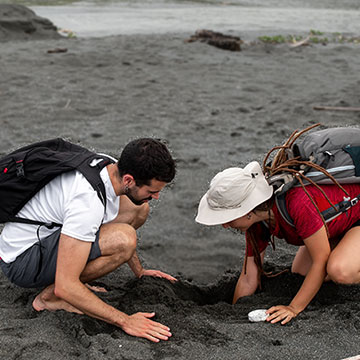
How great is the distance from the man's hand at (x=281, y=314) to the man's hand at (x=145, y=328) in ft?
1.54

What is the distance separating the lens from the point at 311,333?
2.22 metres

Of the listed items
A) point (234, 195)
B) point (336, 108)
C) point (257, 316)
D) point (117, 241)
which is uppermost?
point (234, 195)

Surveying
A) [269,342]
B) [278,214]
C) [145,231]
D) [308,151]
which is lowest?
[145,231]

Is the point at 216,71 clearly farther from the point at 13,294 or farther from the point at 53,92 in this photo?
the point at 13,294

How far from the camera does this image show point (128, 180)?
2.24 metres

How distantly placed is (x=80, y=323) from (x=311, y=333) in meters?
0.99

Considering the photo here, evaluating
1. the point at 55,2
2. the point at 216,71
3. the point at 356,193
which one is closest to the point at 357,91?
the point at 216,71

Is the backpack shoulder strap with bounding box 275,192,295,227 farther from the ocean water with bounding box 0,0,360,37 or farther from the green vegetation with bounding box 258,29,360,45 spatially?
the ocean water with bounding box 0,0,360,37

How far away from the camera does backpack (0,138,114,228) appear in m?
2.21

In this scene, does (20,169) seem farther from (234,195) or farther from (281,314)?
(281,314)

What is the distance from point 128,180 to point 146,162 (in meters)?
0.13

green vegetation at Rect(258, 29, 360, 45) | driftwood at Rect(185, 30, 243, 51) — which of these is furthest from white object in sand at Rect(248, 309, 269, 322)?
green vegetation at Rect(258, 29, 360, 45)

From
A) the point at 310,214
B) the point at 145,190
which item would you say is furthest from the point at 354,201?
the point at 145,190

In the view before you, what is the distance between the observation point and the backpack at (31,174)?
87.0 inches
